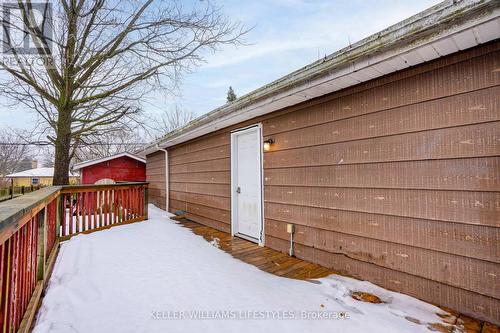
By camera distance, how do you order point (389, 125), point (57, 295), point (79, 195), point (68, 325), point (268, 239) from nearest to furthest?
1. point (68, 325)
2. point (57, 295)
3. point (389, 125)
4. point (268, 239)
5. point (79, 195)

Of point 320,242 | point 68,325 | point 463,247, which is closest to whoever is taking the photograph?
point 68,325

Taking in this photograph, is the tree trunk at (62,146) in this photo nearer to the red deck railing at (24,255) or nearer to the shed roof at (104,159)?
the shed roof at (104,159)

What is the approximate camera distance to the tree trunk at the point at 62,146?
7863mm

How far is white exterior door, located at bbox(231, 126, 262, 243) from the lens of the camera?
165 inches

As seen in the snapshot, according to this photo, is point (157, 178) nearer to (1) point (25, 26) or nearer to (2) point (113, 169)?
(2) point (113, 169)

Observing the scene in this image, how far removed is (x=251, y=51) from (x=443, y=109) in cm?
625

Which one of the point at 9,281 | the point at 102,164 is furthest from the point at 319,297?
the point at 102,164

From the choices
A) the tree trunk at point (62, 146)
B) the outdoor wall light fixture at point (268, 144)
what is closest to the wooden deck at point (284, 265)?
the outdoor wall light fixture at point (268, 144)

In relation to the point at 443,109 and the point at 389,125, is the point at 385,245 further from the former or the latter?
the point at 443,109

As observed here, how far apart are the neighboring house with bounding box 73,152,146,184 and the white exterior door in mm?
8442

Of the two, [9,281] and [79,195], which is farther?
[79,195]

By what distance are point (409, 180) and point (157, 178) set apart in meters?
8.34

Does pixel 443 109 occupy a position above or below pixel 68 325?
above

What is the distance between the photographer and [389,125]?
2.49m
